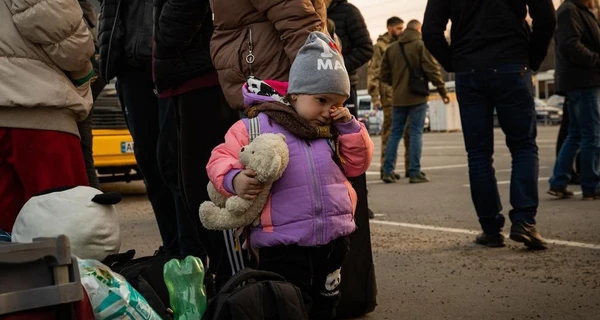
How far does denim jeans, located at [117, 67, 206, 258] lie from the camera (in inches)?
190

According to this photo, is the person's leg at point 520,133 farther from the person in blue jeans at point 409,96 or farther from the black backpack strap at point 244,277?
the person in blue jeans at point 409,96

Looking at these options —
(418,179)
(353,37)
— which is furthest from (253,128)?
(418,179)

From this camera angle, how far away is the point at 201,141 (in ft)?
14.3

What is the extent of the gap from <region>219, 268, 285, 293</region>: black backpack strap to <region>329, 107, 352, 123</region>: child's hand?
0.65 metres

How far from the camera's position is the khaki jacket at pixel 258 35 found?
3.79 metres

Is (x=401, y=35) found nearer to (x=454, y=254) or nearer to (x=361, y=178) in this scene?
(x=454, y=254)

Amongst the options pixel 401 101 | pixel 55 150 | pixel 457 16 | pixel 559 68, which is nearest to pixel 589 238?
pixel 457 16

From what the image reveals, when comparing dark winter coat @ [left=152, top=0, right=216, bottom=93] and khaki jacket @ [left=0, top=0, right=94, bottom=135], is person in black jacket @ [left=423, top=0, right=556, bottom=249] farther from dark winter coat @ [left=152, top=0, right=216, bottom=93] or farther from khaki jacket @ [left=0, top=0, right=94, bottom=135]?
khaki jacket @ [left=0, top=0, right=94, bottom=135]

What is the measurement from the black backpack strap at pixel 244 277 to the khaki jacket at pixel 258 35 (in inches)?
41.1

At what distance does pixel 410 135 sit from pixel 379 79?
100 cm

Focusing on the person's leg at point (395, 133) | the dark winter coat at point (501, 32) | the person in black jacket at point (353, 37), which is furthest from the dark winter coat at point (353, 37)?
the person's leg at point (395, 133)

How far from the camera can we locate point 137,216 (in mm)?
8875

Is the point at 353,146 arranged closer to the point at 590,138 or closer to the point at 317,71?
the point at 317,71

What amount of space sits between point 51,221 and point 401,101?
8764 millimetres
